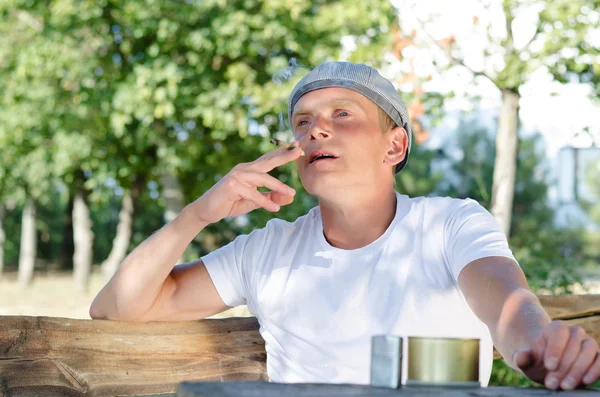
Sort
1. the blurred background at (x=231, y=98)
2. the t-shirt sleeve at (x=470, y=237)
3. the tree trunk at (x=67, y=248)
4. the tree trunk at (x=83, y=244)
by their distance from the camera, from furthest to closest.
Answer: the tree trunk at (x=67, y=248)
the tree trunk at (x=83, y=244)
the blurred background at (x=231, y=98)
the t-shirt sleeve at (x=470, y=237)

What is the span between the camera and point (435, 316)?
2.17 metres

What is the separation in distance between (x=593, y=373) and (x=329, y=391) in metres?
0.46

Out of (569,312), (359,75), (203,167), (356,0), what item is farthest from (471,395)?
(203,167)

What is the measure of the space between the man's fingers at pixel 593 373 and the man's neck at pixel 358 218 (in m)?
0.99

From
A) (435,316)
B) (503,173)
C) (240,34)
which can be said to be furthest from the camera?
(240,34)

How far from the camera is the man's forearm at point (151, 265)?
2.40 metres

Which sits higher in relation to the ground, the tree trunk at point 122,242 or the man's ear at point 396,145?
the tree trunk at point 122,242

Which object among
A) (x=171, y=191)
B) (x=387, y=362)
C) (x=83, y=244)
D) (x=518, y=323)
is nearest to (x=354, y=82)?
(x=518, y=323)

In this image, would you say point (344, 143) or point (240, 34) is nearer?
point (344, 143)

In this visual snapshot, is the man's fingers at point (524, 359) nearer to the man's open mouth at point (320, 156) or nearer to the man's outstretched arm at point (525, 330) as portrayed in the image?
the man's outstretched arm at point (525, 330)

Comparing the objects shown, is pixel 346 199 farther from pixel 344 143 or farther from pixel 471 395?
pixel 471 395

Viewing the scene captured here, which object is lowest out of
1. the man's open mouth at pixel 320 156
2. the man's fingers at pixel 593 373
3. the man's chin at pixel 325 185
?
the man's fingers at pixel 593 373

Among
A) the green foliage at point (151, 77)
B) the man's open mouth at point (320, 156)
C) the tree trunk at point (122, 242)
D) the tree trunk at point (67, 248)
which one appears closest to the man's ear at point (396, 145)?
the man's open mouth at point (320, 156)

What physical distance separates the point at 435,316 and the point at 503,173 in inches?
174
